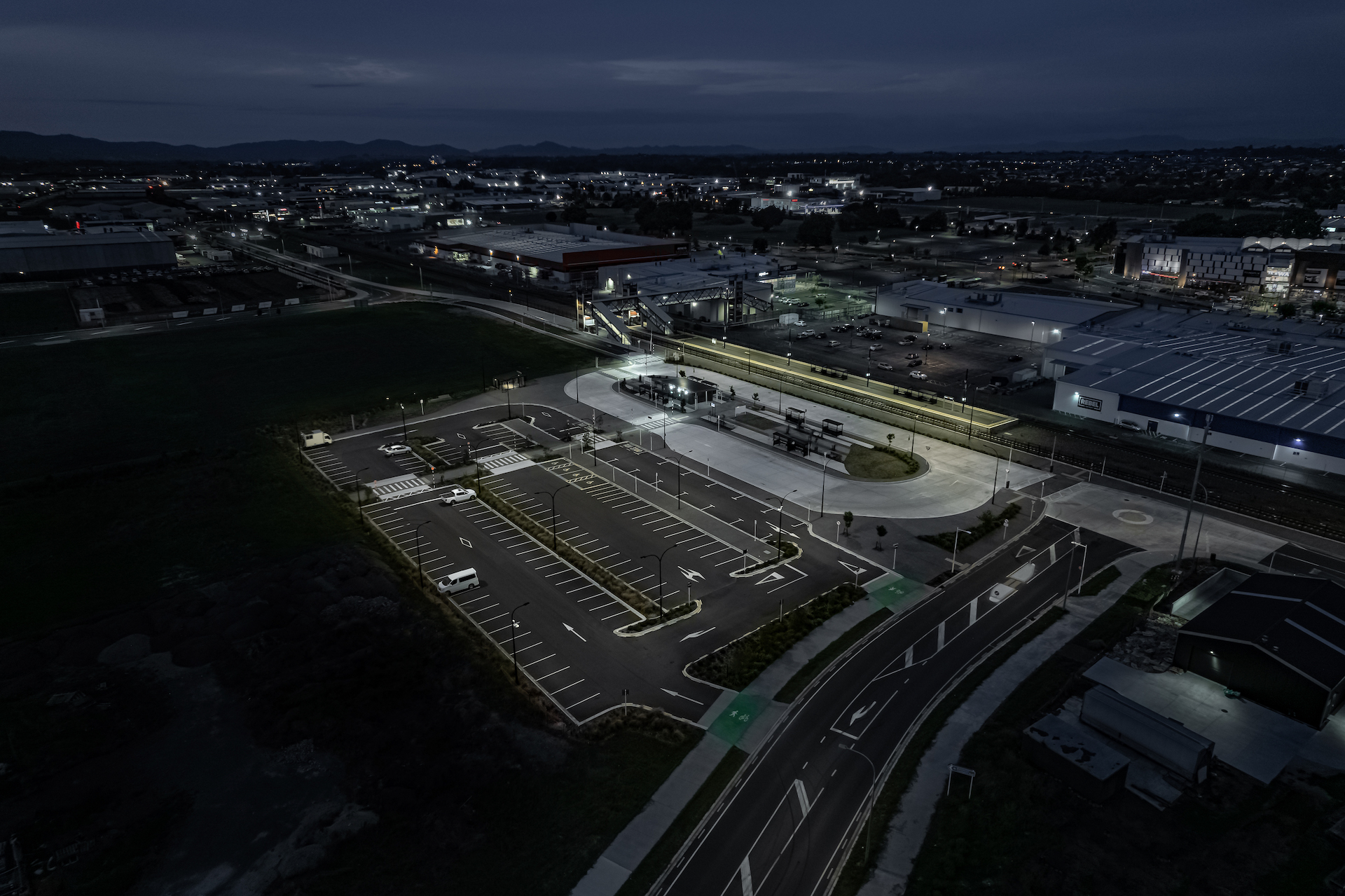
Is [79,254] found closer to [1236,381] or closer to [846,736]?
[846,736]

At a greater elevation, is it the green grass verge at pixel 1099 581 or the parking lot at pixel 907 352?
the parking lot at pixel 907 352

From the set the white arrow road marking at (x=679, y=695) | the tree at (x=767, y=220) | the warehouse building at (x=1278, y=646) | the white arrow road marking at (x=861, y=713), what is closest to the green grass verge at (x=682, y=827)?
the white arrow road marking at (x=679, y=695)

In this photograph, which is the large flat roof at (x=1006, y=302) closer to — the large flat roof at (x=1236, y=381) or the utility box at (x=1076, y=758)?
the large flat roof at (x=1236, y=381)

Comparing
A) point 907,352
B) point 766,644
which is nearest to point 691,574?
point 766,644

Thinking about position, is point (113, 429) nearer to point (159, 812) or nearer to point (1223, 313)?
point (159, 812)

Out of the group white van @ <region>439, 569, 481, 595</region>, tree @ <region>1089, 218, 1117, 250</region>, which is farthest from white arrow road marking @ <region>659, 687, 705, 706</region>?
tree @ <region>1089, 218, 1117, 250</region>

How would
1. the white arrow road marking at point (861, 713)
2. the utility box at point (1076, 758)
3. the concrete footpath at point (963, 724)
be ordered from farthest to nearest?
the white arrow road marking at point (861, 713), the utility box at point (1076, 758), the concrete footpath at point (963, 724)
